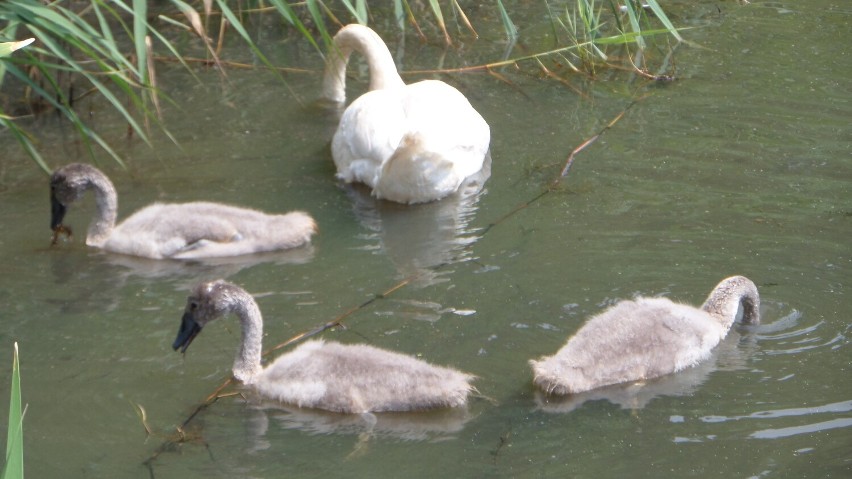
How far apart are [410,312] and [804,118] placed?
3.28 m

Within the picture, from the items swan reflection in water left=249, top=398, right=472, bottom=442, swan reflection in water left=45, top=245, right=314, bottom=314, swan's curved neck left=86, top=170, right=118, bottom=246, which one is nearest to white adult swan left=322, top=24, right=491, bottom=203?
swan reflection in water left=45, top=245, right=314, bottom=314

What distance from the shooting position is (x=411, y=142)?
6.68 m

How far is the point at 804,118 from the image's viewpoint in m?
7.61

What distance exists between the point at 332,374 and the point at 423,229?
1984 millimetres

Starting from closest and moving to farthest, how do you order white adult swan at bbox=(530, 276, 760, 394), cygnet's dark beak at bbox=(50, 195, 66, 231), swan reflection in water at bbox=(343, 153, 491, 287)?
white adult swan at bbox=(530, 276, 760, 394) < swan reflection in water at bbox=(343, 153, 491, 287) < cygnet's dark beak at bbox=(50, 195, 66, 231)

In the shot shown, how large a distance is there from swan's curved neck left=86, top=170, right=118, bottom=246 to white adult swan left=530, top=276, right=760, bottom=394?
2578 millimetres

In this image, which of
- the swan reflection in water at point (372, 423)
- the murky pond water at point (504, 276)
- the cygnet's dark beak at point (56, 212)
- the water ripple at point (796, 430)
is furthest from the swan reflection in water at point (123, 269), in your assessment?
the water ripple at point (796, 430)

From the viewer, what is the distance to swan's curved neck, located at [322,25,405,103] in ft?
26.2

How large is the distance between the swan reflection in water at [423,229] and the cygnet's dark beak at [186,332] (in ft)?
3.76

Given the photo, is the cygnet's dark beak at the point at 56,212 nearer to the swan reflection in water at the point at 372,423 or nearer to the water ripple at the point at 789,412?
the swan reflection in water at the point at 372,423

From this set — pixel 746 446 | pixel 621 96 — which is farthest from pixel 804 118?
pixel 746 446

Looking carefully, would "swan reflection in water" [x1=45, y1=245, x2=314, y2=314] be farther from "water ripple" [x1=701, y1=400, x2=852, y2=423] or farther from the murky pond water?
"water ripple" [x1=701, y1=400, x2=852, y2=423]

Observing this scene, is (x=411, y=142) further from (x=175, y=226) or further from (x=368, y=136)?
(x=175, y=226)

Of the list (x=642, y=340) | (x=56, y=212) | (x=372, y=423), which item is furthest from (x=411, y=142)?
(x=372, y=423)
